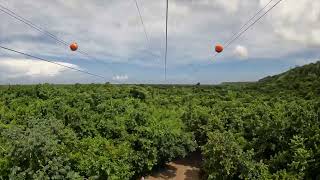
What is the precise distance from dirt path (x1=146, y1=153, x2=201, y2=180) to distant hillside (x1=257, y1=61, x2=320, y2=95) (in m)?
39.4

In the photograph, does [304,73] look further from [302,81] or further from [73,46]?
[73,46]

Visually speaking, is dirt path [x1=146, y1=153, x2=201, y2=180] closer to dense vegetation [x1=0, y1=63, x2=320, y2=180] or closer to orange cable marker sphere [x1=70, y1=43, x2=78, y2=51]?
dense vegetation [x1=0, y1=63, x2=320, y2=180]

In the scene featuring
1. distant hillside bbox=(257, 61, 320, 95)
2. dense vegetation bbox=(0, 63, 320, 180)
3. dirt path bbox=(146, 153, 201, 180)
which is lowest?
dirt path bbox=(146, 153, 201, 180)

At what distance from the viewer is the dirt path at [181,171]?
3077 cm

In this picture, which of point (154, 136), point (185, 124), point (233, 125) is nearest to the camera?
point (154, 136)

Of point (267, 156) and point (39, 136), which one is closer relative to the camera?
point (39, 136)

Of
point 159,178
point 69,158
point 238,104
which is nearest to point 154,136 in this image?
point 159,178

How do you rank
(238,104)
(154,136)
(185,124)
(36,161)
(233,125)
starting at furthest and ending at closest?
(238,104) → (185,124) → (233,125) → (154,136) → (36,161)

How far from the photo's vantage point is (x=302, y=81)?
8569cm

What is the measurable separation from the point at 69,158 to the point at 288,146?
43.9 feet

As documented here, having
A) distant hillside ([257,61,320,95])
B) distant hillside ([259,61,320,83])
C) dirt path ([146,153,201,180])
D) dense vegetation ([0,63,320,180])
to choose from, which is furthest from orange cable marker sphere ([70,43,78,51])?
distant hillside ([259,61,320,83])

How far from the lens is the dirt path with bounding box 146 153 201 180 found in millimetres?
30766

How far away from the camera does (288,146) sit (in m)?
23.8

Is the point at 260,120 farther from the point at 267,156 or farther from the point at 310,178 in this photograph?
the point at 310,178
